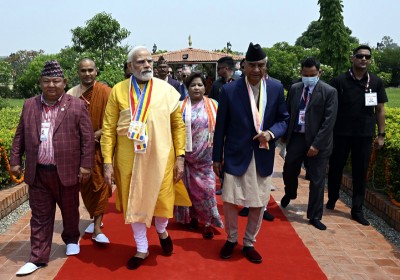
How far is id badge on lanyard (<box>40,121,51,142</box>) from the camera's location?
359 centimetres

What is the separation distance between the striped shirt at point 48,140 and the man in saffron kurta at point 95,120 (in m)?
0.52

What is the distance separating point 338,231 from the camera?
4.68 metres

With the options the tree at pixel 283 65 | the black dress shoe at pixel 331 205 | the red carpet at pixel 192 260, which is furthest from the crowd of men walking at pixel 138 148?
the tree at pixel 283 65

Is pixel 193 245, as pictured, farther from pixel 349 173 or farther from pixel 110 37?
pixel 110 37

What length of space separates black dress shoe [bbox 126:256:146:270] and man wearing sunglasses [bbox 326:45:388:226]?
2782 millimetres

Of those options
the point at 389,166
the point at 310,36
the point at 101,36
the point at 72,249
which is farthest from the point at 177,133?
the point at 310,36

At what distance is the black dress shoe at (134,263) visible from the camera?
3.65m

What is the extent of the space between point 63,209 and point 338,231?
9.90ft

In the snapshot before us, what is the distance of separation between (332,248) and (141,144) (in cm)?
225

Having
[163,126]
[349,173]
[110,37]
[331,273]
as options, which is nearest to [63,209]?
[163,126]

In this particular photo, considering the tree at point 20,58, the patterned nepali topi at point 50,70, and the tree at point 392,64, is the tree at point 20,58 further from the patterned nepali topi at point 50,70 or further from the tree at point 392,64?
the patterned nepali topi at point 50,70

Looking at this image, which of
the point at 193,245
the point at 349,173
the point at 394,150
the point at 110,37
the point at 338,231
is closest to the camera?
the point at 193,245

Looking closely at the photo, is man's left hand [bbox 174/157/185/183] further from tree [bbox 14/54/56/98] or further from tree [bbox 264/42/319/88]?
tree [bbox 14/54/56/98]

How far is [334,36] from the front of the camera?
30.5 meters
